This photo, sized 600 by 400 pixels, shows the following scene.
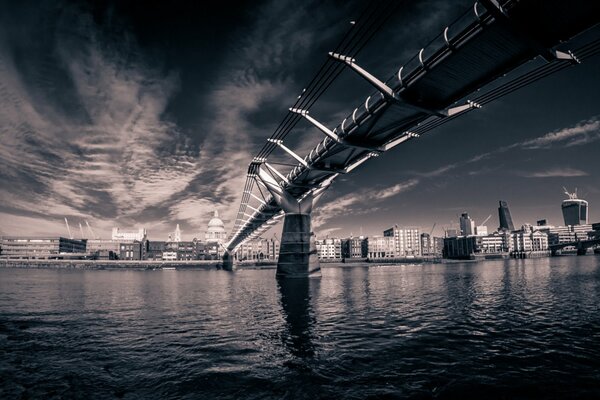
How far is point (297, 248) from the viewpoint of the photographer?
59.1m

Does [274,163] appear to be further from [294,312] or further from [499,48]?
[499,48]

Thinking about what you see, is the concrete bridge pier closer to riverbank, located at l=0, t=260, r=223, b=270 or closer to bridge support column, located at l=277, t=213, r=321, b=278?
bridge support column, located at l=277, t=213, r=321, b=278

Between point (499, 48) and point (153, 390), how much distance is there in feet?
79.2

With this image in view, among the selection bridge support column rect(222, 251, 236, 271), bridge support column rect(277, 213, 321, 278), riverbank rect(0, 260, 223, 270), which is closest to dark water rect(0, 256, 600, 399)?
bridge support column rect(277, 213, 321, 278)

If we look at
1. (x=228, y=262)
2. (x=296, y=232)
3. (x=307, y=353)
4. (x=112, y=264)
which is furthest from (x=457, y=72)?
(x=112, y=264)

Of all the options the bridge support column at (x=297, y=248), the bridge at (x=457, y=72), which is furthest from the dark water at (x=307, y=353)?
the bridge support column at (x=297, y=248)

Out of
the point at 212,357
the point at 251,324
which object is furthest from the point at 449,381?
the point at 251,324

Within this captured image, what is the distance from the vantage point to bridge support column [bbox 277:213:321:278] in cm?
5894

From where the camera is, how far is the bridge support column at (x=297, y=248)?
58.9 metres

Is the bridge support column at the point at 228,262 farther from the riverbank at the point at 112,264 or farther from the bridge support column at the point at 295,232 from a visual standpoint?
the bridge support column at the point at 295,232

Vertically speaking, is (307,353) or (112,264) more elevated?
(307,353)

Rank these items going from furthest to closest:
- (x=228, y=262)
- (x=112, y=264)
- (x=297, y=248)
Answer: (x=112, y=264) → (x=228, y=262) → (x=297, y=248)

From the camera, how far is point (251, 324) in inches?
837

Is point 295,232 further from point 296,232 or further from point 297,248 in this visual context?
point 297,248
